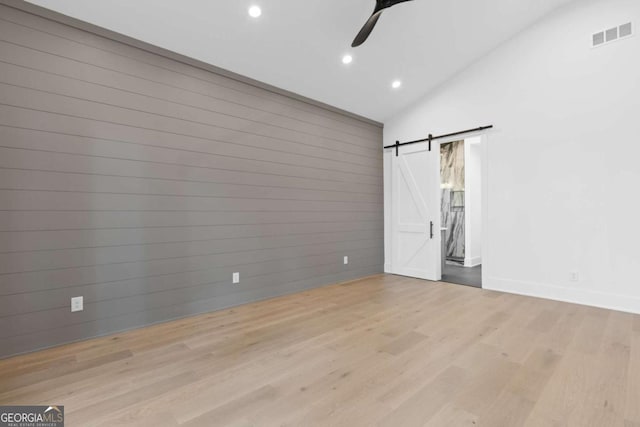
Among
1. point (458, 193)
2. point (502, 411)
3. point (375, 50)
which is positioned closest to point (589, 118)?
point (375, 50)

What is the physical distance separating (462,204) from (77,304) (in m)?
6.97

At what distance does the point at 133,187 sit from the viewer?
123 inches

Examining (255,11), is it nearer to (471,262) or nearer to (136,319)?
(136,319)

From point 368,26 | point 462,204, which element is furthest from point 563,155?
point 368,26

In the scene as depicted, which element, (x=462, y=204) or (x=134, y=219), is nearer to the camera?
(x=134, y=219)

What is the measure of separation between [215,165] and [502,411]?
350 centimetres

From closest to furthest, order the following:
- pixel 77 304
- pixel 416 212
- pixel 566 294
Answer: pixel 77 304, pixel 566 294, pixel 416 212

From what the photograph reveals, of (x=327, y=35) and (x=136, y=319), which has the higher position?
(x=327, y=35)

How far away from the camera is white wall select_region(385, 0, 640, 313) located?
3598 mm

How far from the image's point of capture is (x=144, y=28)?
118 inches

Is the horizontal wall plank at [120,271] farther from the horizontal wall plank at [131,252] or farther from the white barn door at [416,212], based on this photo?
the white barn door at [416,212]

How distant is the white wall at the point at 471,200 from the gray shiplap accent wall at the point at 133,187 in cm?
383
